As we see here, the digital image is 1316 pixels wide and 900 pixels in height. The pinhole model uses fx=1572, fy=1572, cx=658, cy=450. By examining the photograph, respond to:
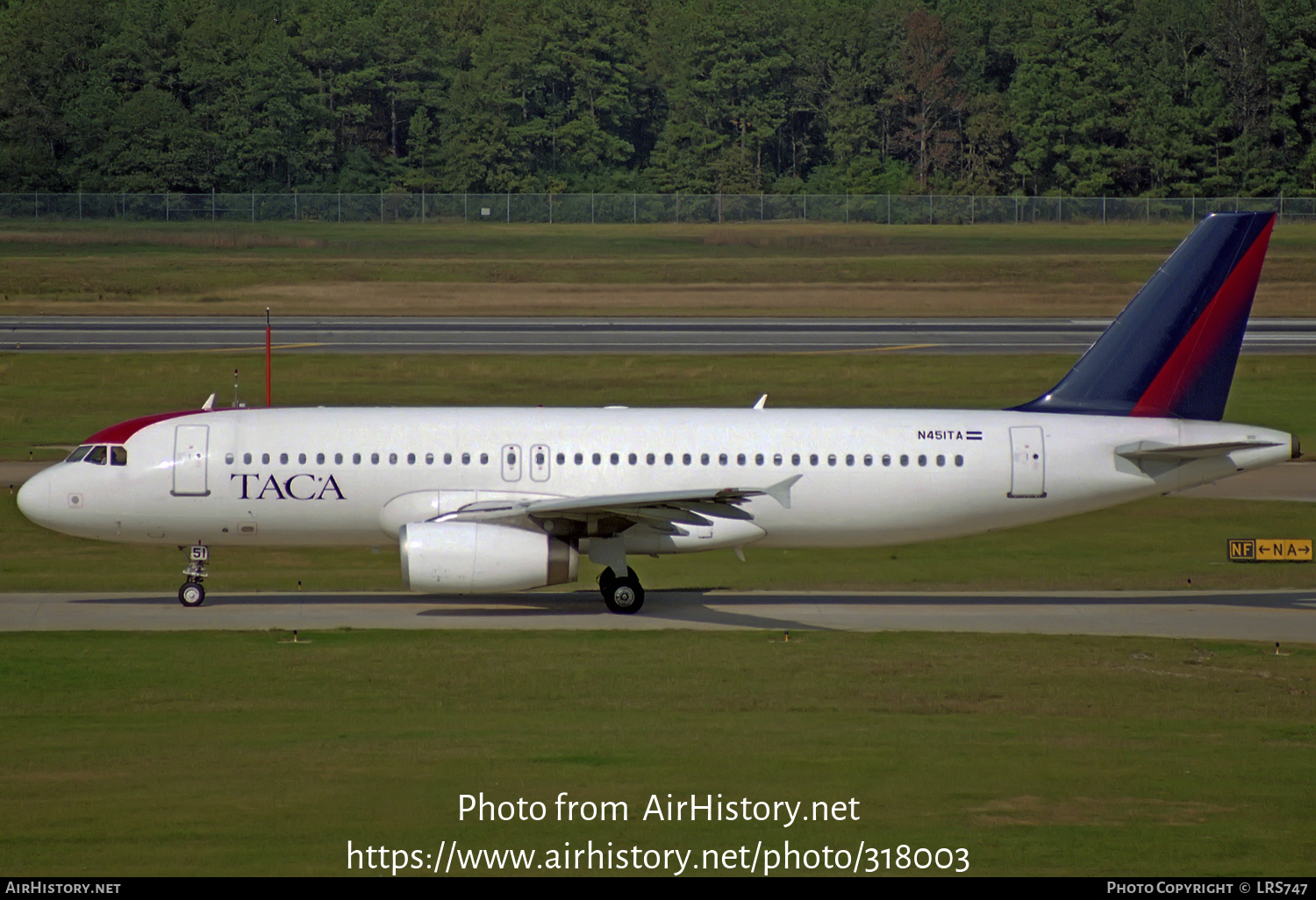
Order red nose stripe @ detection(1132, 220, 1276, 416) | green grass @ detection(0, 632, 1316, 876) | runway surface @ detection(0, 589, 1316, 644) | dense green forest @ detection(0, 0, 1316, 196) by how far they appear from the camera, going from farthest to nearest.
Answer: dense green forest @ detection(0, 0, 1316, 196) → red nose stripe @ detection(1132, 220, 1276, 416) → runway surface @ detection(0, 589, 1316, 644) → green grass @ detection(0, 632, 1316, 876)

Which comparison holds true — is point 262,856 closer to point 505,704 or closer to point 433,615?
point 505,704

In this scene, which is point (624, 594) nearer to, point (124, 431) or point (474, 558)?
point (474, 558)

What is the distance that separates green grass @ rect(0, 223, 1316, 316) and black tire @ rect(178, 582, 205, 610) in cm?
5443

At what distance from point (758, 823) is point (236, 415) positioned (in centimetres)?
1684

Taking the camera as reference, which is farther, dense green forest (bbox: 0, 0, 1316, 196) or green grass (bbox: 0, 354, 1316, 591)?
dense green forest (bbox: 0, 0, 1316, 196)

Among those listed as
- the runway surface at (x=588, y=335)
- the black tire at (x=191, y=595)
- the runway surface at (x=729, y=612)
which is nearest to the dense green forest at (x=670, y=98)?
the runway surface at (x=588, y=335)

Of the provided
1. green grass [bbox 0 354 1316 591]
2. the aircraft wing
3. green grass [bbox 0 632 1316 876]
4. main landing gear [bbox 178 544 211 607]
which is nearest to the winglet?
the aircraft wing

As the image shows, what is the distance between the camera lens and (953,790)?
1875cm

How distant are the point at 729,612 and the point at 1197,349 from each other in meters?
10.7

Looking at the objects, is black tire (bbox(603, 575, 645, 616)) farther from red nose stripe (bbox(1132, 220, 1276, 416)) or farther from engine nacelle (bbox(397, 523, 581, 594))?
red nose stripe (bbox(1132, 220, 1276, 416))

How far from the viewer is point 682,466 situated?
99.3 feet

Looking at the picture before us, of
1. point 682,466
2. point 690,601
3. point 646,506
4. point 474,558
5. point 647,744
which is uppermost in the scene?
point 682,466

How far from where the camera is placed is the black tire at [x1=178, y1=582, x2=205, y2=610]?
3008cm

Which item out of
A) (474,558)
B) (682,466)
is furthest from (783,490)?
(474,558)
